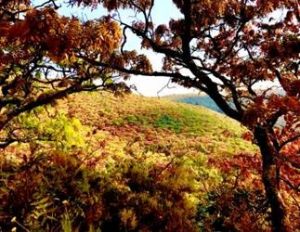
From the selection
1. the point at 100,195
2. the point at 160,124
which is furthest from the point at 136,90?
the point at 160,124

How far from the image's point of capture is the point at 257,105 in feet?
22.5

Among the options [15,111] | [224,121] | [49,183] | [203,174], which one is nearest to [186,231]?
[49,183]

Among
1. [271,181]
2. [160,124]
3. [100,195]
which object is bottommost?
[100,195]

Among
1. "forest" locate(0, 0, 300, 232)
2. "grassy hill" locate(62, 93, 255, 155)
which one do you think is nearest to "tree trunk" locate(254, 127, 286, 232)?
"forest" locate(0, 0, 300, 232)

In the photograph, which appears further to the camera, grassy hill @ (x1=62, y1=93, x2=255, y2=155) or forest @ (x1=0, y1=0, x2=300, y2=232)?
grassy hill @ (x1=62, y1=93, x2=255, y2=155)

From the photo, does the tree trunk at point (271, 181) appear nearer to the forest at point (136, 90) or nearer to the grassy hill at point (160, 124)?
the forest at point (136, 90)

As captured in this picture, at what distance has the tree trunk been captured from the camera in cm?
848

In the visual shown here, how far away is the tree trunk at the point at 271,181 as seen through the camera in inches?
334

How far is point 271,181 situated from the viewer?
8.51 m

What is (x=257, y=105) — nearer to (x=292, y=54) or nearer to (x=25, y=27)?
(x=292, y=54)

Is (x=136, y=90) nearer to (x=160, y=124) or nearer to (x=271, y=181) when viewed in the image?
(x=271, y=181)

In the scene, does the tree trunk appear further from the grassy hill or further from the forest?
the grassy hill

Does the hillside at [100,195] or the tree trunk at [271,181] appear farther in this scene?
the hillside at [100,195]

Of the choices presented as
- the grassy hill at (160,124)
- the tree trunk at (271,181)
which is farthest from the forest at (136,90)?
the grassy hill at (160,124)
